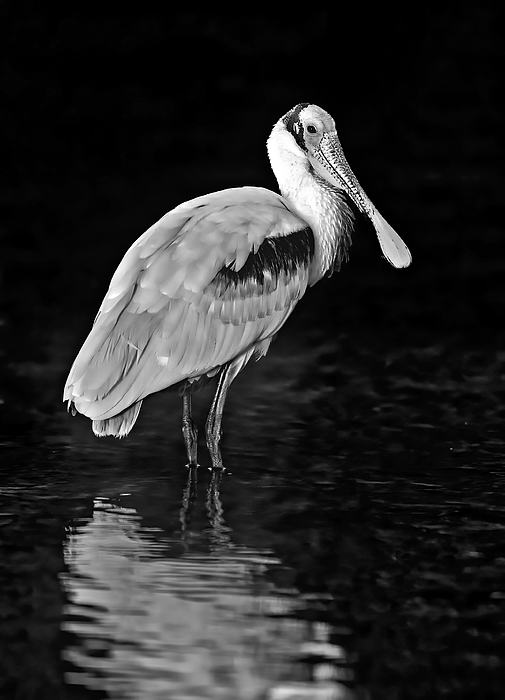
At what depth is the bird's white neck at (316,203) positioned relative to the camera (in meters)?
7.34

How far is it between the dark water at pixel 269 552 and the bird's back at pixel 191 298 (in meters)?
0.50

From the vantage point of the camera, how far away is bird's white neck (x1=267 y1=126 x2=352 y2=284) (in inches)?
289

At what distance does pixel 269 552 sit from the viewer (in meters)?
5.56

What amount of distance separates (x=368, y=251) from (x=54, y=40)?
5.62 m

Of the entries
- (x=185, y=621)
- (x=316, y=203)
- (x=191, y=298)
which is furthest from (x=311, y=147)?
(x=185, y=621)

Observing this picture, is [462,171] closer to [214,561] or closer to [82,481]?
[82,481]

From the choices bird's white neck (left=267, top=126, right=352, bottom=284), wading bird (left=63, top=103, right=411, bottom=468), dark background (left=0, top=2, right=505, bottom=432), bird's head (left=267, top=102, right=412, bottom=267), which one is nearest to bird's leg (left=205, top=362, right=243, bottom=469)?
wading bird (left=63, top=103, right=411, bottom=468)

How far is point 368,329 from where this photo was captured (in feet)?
36.0

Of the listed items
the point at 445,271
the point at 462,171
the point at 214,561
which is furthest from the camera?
the point at 462,171

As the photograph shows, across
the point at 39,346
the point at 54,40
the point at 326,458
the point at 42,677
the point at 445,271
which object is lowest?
the point at 42,677

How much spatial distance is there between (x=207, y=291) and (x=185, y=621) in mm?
2297

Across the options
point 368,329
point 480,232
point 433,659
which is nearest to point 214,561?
point 433,659

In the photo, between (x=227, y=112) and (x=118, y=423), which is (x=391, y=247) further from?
(x=227, y=112)

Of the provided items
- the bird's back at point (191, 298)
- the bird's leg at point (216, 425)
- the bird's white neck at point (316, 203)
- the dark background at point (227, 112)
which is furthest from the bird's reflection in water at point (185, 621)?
the dark background at point (227, 112)
